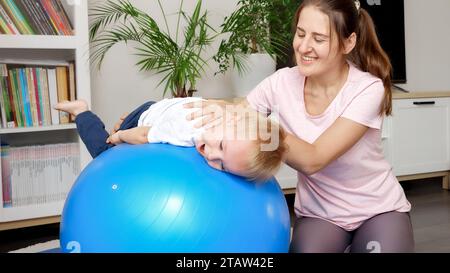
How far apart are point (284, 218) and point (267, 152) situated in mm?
187

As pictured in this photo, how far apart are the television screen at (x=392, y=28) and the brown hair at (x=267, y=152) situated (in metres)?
2.48

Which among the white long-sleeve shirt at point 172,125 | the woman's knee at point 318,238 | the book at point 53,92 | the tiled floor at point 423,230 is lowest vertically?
the tiled floor at point 423,230

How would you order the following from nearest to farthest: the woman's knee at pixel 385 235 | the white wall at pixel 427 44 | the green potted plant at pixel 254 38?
the woman's knee at pixel 385 235 → the green potted plant at pixel 254 38 → the white wall at pixel 427 44

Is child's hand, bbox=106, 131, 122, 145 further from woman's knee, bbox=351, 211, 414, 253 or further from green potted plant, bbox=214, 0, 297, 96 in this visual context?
green potted plant, bbox=214, 0, 297, 96

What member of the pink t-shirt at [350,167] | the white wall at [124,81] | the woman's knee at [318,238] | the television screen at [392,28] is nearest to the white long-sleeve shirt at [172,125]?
the pink t-shirt at [350,167]

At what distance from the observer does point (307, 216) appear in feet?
5.25

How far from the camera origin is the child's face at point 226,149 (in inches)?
49.7

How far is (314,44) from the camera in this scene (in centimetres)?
146

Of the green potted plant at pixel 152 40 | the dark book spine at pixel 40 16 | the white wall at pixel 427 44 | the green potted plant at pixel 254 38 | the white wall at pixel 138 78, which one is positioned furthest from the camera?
the white wall at pixel 427 44

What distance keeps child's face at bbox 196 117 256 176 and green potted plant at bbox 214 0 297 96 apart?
1528mm

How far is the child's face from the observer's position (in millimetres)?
1263

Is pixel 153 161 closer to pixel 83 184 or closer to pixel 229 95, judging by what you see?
pixel 83 184

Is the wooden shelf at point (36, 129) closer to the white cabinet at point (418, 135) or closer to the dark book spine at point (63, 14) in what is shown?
the dark book spine at point (63, 14)

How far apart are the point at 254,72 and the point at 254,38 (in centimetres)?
19
